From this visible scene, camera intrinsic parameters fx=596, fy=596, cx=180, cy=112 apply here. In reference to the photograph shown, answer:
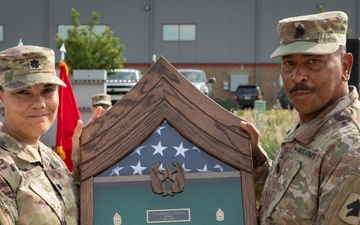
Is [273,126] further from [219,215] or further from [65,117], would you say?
[219,215]

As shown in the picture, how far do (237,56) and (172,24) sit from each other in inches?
152

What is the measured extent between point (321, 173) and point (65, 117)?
555 cm

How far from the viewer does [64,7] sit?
30.7 m

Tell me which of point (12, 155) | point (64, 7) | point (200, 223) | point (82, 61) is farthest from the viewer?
point (64, 7)

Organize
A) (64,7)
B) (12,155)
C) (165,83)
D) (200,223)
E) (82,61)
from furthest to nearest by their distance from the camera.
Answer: (64,7) < (82,61) < (165,83) < (200,223) < (12,155)

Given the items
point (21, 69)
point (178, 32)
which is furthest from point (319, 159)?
point (178, 32)

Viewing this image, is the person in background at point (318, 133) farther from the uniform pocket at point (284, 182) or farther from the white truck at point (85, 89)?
the white truck at point (85, 89)

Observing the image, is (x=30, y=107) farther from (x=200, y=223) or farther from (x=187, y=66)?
(x=187, y=66)

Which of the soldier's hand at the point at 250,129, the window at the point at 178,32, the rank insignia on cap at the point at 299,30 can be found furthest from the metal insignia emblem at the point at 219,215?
the window at the point at 178,32

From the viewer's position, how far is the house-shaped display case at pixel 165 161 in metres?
3.43

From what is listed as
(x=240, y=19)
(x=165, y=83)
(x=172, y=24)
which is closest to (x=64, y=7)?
(x=172, y=24)

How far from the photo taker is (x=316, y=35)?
10.0 feet

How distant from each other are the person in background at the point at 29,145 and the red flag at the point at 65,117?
15.2ft

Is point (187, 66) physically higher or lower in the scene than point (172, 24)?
lower
